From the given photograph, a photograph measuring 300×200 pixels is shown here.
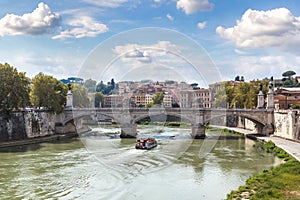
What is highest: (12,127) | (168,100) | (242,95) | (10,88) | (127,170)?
→ (10,88)

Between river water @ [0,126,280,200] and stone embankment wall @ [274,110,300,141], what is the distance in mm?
2927

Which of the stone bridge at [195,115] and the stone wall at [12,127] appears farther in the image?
the stone bridge at [195,115]

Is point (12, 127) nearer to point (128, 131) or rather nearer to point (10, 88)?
point (10, 88)

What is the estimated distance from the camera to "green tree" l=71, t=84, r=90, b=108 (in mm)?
49659

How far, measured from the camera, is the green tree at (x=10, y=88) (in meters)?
28.8

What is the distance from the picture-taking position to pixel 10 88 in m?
29.0

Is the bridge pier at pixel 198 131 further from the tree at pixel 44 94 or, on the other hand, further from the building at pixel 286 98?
the building at pixel 286 98

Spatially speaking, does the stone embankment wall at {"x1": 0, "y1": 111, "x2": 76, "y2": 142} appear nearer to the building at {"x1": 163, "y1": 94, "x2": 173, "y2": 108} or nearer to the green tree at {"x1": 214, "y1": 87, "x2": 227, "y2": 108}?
the green tree at {"x1": 214, "y1": 87, "x2": 227, "y2": 108}

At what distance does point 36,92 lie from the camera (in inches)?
1374

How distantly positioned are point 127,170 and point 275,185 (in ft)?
23.7

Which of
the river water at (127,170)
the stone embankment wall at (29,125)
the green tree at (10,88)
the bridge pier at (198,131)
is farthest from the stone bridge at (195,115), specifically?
the green tree at (10,88)

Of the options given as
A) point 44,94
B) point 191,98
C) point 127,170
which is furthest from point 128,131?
point 191,98

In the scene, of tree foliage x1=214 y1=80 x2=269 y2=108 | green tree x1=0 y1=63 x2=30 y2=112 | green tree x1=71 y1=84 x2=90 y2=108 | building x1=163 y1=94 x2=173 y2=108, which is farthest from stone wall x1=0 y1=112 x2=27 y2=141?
building x1=163 y1=94 x2=173 y2=108

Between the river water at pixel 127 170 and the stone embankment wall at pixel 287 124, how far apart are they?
115 inches
